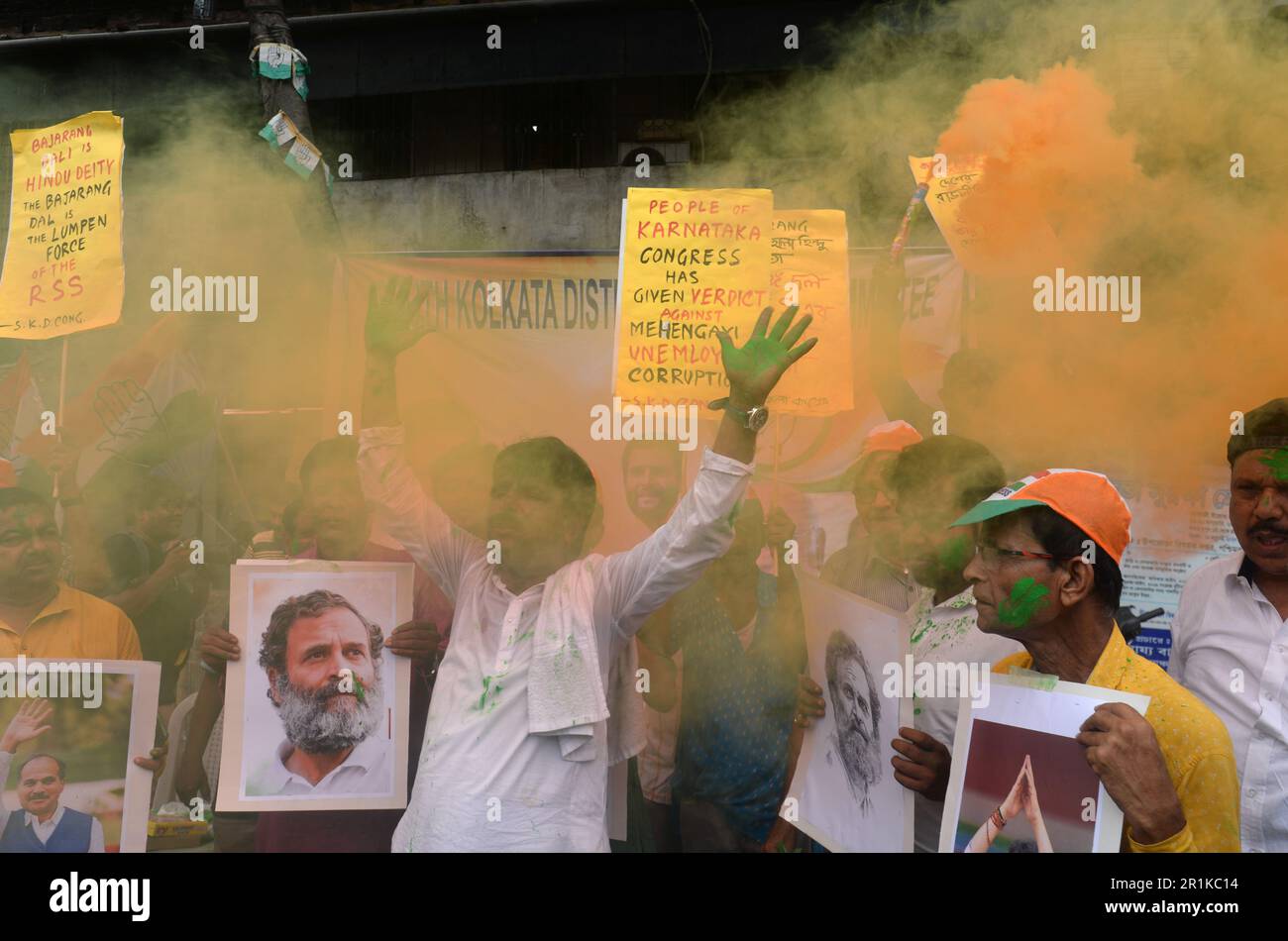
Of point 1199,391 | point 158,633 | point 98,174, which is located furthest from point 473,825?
point 1199,391

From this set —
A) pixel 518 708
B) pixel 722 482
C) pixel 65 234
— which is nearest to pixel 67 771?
pixel 518 708

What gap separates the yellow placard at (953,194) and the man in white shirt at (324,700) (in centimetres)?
216

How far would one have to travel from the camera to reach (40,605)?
11.2 feet

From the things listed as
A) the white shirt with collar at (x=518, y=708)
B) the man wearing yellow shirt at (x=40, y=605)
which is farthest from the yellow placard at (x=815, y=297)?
the man wearing yellow shirt at (x=40, y=605)

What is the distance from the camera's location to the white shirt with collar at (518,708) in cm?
278

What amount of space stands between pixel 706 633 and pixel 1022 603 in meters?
1.24

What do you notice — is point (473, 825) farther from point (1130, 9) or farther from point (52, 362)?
point (52, 362)

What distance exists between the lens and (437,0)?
700cm

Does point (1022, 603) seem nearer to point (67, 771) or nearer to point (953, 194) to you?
point (953, 194)

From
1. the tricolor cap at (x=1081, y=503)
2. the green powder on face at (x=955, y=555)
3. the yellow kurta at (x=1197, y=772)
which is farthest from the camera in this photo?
the green powder on face at (x=955, y=555)

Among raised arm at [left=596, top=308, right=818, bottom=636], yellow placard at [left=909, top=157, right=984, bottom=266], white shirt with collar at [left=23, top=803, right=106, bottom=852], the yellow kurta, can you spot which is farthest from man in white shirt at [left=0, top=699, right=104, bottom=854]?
yellow placard at [left=909, top=157, right=984, bottom=266]

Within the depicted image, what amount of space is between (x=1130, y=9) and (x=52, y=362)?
17.2 feet

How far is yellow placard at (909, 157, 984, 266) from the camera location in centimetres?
334

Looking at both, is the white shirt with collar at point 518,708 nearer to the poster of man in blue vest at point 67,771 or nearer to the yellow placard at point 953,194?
the poster of man in blue vest at point 67,771
